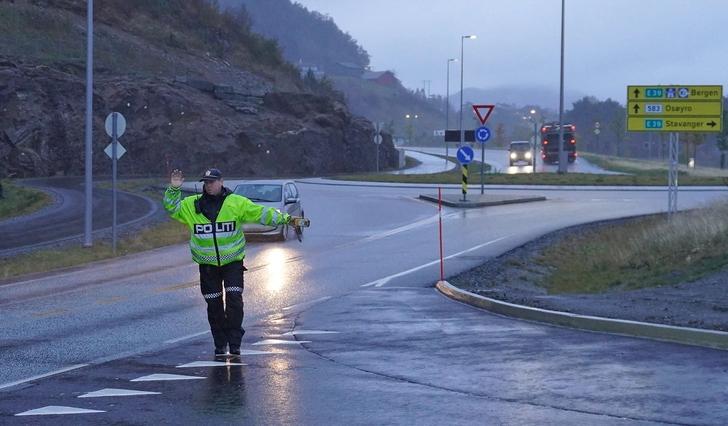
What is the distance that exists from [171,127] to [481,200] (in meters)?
29.8

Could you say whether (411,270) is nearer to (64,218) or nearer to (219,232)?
(219,232)

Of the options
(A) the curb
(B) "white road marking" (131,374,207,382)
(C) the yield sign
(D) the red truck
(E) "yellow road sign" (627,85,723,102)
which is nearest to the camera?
(B) "white road marking" (131,374,207,382)

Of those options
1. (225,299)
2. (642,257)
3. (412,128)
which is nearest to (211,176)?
(225,299)

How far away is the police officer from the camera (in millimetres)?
9891

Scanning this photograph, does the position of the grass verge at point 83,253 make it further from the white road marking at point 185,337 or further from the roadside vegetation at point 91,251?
the white road marking at point 185,337

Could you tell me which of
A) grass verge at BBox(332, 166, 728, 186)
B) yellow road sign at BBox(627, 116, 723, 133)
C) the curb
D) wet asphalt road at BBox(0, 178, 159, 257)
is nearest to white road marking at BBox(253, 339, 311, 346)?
the curb

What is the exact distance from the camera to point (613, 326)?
37.7 feet

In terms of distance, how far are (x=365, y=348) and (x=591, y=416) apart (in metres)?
3.74

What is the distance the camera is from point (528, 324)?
12.3 meters

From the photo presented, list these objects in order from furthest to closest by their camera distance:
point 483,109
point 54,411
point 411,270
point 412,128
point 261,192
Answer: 1. point 412,128
2. point 483,109
3. point 261,192
4. point 411,270
5. point 54,411

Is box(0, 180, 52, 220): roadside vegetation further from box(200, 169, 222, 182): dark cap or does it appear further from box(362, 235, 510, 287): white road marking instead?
box(200, 169, 222, 182): dark cap

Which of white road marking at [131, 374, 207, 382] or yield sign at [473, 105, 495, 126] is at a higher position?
yield sign at [473, 105, 495, 126]

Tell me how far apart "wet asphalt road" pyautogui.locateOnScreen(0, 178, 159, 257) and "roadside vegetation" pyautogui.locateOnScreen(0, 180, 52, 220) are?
1.84 feet

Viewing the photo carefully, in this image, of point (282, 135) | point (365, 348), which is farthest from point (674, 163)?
point (282, 135)
